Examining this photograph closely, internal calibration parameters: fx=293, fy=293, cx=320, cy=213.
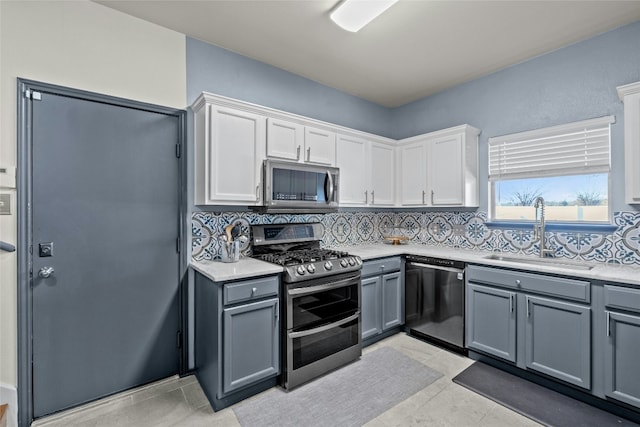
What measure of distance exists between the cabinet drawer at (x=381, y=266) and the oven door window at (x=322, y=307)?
0.25 metres

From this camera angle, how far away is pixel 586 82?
8.48 ft

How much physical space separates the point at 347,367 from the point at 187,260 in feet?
5.54

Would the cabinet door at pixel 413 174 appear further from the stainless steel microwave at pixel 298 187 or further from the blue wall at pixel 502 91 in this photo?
the stainless steel microwave at pixel 298 187

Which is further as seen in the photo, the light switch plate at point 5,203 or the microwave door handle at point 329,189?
the microwave door handle at point 329,189

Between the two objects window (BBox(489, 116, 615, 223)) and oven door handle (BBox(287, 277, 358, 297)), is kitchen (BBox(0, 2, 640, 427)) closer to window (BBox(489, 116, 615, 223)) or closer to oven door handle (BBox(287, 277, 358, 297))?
window (BBox(489, 116, 615, 223))

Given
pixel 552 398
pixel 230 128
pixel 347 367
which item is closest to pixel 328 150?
pixel 230 128

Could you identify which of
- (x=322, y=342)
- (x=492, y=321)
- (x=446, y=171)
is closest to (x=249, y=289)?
(x=322, y=342)

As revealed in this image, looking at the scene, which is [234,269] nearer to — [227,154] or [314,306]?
[314,306]

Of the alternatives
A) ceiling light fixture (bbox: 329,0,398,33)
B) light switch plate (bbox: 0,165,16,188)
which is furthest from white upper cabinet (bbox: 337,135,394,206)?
light switch plate (bbox: 0,165,16,188)

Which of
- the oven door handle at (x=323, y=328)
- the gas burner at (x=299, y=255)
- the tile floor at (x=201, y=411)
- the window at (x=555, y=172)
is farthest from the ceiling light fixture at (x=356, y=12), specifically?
the tile floor at (x=201, y=411)

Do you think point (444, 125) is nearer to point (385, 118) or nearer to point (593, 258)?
point (385, 118)

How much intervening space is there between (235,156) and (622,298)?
2.94 meters

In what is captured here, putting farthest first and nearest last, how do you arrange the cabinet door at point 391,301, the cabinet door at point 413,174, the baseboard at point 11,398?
the cabinet door at point 413,174, the cabinet door at point 391,301, the baseboard at point 11,398

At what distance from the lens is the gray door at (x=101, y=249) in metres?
1.96
